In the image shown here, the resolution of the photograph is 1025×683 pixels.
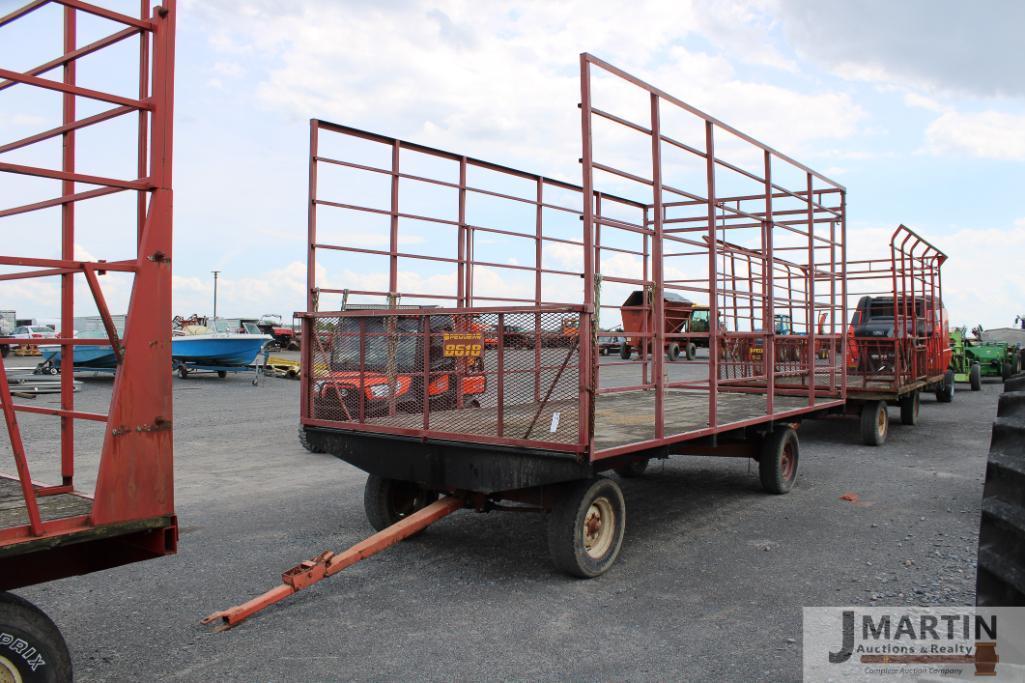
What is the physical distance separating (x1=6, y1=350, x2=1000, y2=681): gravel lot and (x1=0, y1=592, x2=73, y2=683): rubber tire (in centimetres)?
90

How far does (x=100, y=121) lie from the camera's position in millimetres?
3488

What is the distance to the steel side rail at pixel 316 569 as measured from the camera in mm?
4219

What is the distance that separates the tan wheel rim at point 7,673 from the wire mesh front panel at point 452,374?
9.62ft

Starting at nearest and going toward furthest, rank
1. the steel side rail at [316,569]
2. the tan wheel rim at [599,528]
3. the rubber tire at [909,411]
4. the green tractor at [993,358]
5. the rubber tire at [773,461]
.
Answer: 1. the steel side rail at [316,569]
2. the tan wheel rim at [599,528]
3. the rubber tire at [773,461]
4. the rubber tire at [909,411]
5. the green tractor at [993,358]

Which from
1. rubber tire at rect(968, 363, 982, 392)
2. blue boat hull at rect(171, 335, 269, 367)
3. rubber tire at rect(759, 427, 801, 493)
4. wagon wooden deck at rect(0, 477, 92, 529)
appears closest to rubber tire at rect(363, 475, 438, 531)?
wagon wooden deck at rect(0, 477, 92, 529)

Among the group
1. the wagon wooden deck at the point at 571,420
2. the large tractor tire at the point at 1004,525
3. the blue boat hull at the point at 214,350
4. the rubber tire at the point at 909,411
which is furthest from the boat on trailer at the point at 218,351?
the large tractor tire at the point at 1004,525

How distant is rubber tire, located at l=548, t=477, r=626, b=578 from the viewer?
16.6 ft

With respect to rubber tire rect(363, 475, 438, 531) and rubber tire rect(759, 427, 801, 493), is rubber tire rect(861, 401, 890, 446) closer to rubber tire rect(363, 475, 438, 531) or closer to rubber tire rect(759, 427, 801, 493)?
rubber tire rect(759, 427, 801, 493)

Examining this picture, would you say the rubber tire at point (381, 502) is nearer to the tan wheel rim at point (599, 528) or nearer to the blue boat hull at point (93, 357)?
the tan wheel rim at point (599, 528)

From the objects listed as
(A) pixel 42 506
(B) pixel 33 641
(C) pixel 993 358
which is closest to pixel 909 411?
(C) pixel 993 358

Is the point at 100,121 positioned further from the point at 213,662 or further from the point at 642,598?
the point at 642,598

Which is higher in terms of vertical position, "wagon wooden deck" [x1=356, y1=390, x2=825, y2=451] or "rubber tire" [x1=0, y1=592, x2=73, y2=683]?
"wagon wooden deck" [x1=356, y1=390, x2=825, y2=451]

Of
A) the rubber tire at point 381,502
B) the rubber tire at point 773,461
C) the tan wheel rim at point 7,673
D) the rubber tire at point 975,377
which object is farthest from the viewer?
the rubber tire at point 975,377

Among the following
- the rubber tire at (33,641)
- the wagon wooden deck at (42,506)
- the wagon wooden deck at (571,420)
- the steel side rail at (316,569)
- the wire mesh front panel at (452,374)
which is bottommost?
the steel side rail at (316,569)
